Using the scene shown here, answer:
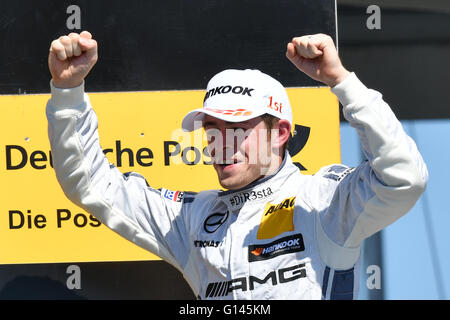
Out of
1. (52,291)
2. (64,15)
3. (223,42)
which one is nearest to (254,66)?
(223,42)

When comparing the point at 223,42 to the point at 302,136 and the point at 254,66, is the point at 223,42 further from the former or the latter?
the point at 302,136

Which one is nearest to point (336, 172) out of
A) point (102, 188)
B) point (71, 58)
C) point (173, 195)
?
point (173, 195)

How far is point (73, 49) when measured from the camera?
172 centimetres

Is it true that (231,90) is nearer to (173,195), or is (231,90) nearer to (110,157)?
(173,195)

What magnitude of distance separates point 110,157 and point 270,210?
1043 mm

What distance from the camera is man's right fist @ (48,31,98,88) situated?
5.63 feet

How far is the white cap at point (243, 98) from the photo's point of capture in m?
1.79

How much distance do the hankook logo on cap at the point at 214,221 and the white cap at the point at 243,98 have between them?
0.28 meters

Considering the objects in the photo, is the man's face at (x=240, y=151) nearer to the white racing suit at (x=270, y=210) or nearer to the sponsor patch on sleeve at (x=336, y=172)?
the white racing suit at (x=270, y=210)

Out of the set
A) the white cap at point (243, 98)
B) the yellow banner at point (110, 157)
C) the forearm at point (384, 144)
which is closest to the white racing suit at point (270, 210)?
the forearm at point (384, 144)

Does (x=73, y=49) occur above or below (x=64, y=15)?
below

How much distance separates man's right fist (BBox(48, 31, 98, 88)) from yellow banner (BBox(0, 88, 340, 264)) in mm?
887

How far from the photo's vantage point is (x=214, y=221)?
188 centimetres

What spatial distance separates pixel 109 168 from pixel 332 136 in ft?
3.31
